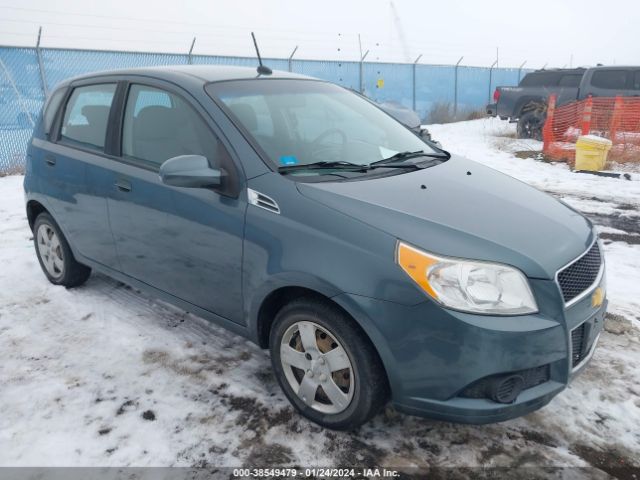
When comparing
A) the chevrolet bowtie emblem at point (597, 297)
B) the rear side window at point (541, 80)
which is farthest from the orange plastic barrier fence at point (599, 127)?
the chevrolet bowtie emblem at point (597, 297)

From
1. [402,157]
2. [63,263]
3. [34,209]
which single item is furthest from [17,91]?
[402,157]

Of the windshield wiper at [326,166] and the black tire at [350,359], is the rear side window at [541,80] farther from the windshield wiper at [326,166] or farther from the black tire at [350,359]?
the black tire at [350,359]

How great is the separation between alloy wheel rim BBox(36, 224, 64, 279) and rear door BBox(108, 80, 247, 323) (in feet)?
3.49

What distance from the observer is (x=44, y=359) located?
318cm

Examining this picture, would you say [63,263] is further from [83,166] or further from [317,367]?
[317,367]

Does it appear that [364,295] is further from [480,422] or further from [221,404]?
[221,404]

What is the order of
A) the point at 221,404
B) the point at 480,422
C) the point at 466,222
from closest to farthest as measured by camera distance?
the point at 480,422, the point at 466,222, the point at 221,404

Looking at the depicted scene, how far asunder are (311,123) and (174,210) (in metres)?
0.98

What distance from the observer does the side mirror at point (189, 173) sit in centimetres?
252

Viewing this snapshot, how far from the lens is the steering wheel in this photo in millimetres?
2854

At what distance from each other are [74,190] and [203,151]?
1.41 metres

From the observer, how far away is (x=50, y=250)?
13.8 ft

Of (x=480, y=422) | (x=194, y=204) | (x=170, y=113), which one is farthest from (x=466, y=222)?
(x=170, y=113)

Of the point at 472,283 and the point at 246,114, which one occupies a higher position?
the point at 246,114
